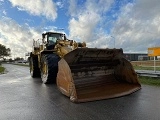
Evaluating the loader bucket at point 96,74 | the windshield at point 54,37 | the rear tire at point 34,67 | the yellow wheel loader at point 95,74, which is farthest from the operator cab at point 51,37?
the loader bucket at point 96,74

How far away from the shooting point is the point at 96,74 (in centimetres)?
930

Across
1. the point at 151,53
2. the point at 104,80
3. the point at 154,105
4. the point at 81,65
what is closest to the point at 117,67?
the point at 104,80

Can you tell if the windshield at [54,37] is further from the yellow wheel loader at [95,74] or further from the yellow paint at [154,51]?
the yellow paint at [154,51]

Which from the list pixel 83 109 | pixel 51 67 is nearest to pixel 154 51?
pixel 51 67

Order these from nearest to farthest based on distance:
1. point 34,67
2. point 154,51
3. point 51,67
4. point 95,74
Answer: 1. point 95,74
2. point 51,67
3. point 154,51
4. point 34,67

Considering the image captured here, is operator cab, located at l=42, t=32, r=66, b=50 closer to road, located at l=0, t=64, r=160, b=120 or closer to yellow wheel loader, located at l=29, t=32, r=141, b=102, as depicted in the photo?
yellow wheel loader, located at l=29, t=32, r=141, b=102

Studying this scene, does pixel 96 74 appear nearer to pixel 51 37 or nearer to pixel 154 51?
pixel 51 37

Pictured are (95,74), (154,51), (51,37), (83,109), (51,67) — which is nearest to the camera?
(83,109)

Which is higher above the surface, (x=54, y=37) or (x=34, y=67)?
(x=54, y=37)

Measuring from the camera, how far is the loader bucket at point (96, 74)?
25.6 feet

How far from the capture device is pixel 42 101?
25.0ft

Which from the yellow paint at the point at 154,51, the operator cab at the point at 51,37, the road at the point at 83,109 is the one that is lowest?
the road at the point at 83,109

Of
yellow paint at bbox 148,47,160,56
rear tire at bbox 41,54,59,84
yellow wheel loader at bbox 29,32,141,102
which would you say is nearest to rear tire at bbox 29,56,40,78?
rear tire at bbox 41,54,59,84

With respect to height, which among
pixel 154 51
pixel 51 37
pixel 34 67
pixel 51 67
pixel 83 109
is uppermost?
pixel 51 37
